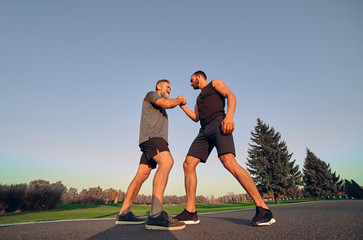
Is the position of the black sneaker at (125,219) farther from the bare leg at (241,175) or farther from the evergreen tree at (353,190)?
the evergreen tree at (353,190)

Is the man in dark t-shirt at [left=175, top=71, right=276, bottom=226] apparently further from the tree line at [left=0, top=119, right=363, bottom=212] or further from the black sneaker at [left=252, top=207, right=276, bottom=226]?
the tree line at [left=0, top=119, right=363, bottom=212]

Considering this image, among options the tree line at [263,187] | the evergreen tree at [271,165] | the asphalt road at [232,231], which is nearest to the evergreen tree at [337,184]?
the tree line at [263,187]

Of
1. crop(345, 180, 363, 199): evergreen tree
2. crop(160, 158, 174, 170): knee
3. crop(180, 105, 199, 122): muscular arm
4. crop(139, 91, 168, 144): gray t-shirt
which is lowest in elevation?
crop(345, 180, 363, 199): evergreen tree

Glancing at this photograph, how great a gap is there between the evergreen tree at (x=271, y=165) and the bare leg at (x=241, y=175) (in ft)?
67.7

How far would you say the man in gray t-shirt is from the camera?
2154mm

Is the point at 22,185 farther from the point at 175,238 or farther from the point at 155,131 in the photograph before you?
the point at 175,238

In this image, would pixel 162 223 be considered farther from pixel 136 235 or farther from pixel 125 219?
pixel 125 219

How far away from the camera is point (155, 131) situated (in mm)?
2713

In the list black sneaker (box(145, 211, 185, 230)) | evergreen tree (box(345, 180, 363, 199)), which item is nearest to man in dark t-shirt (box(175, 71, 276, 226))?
black sneaker (box(145, 211, 185, 230))


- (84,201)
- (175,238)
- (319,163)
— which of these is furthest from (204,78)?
(319,163)

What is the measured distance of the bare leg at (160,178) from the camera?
7.50 feet

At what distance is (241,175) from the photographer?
239 cm

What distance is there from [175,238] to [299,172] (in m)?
26.6

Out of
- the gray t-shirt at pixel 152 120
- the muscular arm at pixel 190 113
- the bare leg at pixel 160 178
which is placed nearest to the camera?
the bare leg at pixel 160 178
